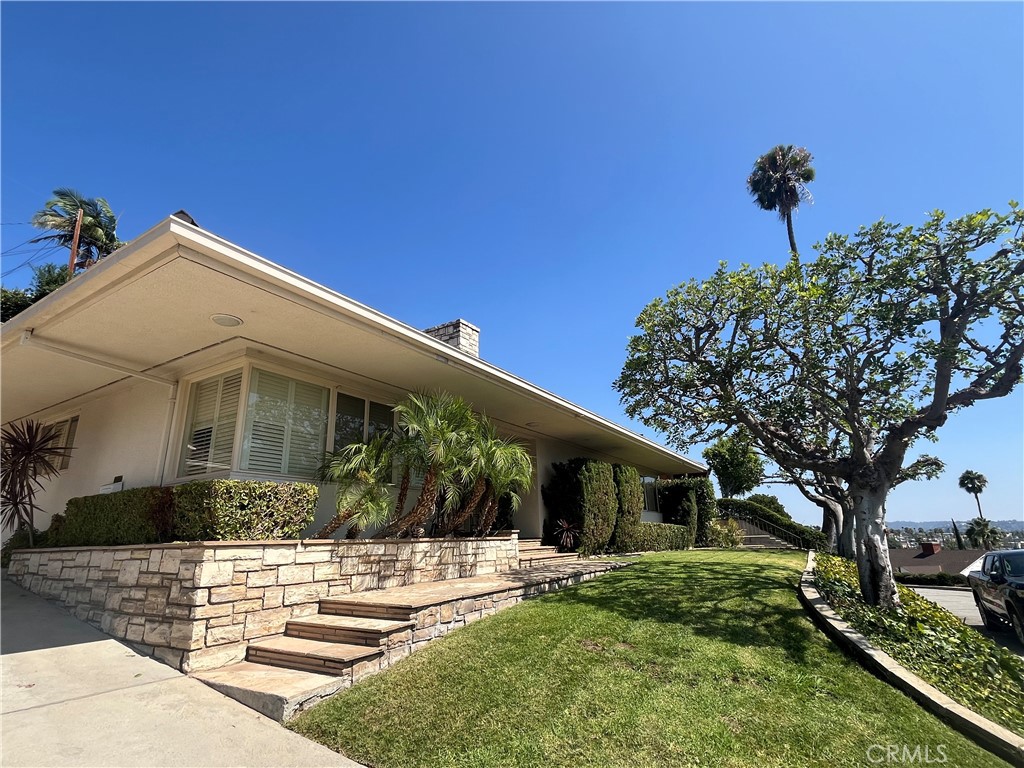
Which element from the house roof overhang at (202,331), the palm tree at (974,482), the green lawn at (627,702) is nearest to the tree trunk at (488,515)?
the house roof overhang at (202,331)

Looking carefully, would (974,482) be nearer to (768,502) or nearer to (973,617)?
(768,502)

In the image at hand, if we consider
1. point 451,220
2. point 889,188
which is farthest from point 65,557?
point 889,188

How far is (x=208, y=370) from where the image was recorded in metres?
8.01

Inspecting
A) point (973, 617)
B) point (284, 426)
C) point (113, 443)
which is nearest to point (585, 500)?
point (284, 426)

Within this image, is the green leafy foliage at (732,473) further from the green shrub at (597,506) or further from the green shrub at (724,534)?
the green shrub at (597,506)

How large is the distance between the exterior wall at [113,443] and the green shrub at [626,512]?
1044cm

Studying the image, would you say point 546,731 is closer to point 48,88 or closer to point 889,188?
point 889,188

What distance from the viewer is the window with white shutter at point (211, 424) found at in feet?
24.7

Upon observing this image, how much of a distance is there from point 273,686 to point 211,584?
137cm

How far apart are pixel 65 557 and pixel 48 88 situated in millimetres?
8300

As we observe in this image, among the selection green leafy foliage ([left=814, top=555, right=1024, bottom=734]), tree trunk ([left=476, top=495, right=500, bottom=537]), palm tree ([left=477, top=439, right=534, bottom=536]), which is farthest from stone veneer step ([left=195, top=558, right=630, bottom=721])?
green leafy foliage ([left=814, top=555, right=1024, bottom=734])

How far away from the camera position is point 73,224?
20.2m

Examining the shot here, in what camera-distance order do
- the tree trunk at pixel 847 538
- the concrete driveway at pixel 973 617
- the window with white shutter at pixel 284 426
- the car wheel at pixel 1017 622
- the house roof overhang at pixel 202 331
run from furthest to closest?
the tree trunk at pixel 847 538 → the concrete driveway at pixel 973 617 → the car wheel at pixel 1017 622 → the window with white shutter at pixel 284 426 → the house roof overhang at pixel 202 331

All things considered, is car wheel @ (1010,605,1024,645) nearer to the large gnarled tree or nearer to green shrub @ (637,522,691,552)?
the large gnarled tree
